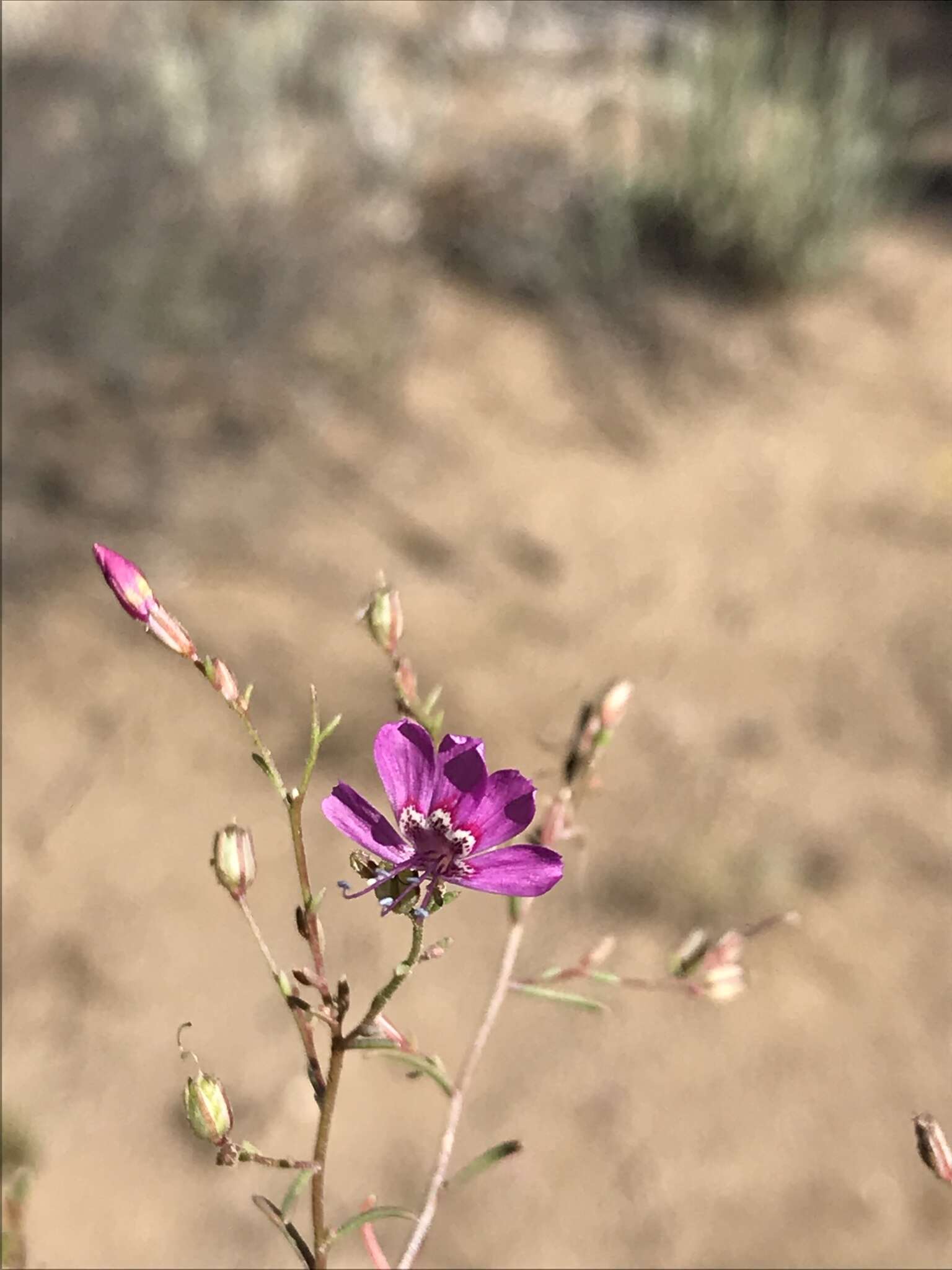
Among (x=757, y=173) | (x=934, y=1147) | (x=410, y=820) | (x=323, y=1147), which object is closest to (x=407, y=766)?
(x=410, y=820)

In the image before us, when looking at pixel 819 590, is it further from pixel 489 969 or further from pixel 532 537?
pixel 489 969

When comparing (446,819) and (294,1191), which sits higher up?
(446,819)

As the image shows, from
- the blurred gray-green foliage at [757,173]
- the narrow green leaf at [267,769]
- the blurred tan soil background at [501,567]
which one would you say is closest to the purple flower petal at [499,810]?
the narrow green leaf at [267,769]

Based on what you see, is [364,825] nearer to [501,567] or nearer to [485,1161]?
[485,1161]

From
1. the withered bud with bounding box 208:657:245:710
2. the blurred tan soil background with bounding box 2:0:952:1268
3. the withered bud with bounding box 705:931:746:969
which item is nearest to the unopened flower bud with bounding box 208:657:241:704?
the withered bud with bounding box 208:657:245:710

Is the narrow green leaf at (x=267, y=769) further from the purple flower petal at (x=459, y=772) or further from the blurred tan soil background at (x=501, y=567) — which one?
the blurred tan soil background at (x=501, y=567)

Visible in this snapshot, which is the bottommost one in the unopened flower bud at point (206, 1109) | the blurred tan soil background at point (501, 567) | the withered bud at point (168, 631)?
the blurred tan soil background at point (501, 567)

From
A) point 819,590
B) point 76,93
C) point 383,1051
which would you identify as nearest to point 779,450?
point 819,590
